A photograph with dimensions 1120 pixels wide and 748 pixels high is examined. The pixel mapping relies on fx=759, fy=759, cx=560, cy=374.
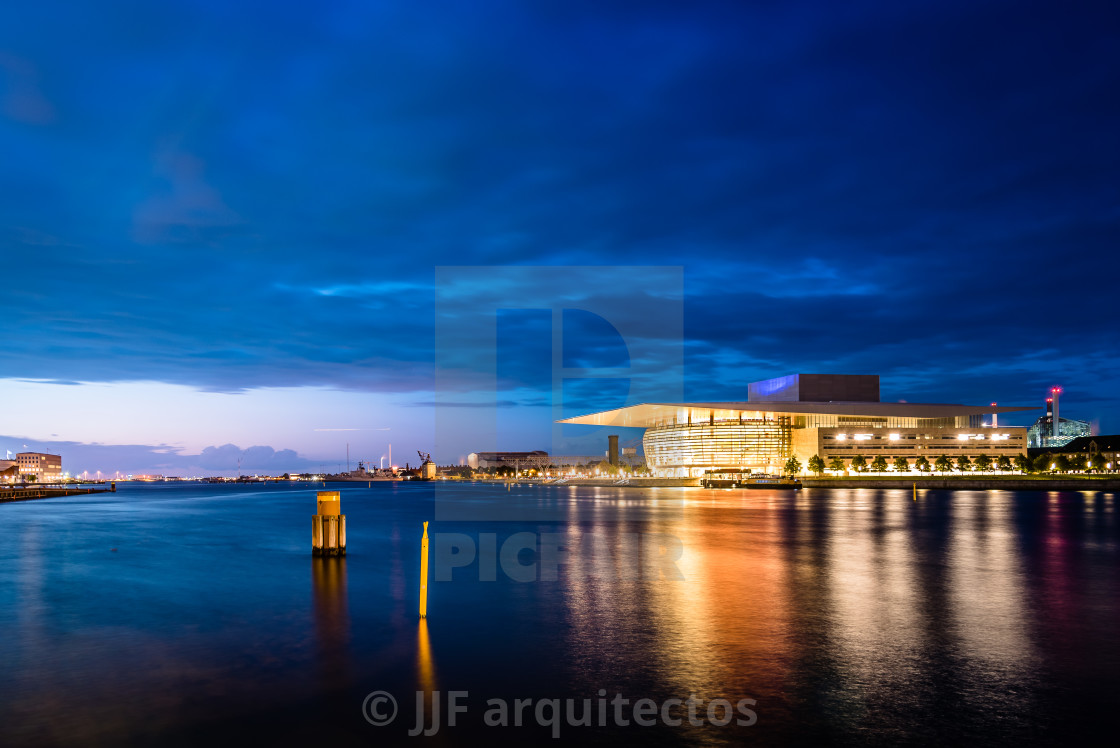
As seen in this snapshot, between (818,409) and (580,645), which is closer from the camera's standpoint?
(580,645)

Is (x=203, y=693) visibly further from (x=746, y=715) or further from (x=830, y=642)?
(x=830, y=642)

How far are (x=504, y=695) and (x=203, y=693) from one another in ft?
12.3

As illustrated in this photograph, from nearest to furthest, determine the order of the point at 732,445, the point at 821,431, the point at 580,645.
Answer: the point at 580,645 < the point at 821,431 < the point at 732,445

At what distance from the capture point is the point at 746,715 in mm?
8102

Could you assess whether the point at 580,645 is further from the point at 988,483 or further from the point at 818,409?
the point at 818,409

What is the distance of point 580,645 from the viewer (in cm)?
1161

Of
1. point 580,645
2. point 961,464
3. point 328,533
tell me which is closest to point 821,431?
point 961,464

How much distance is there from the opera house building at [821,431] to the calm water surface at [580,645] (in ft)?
466

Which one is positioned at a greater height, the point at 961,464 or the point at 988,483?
the point at 961,464

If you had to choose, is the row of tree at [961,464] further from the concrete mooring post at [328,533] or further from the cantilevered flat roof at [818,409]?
the concrete mooring post at [328,533]

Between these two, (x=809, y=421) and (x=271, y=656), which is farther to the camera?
(x=809, y=421)

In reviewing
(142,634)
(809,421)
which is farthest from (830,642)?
(809,421)

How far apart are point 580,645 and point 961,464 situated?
166 m

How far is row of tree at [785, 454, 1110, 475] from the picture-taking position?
148 m
